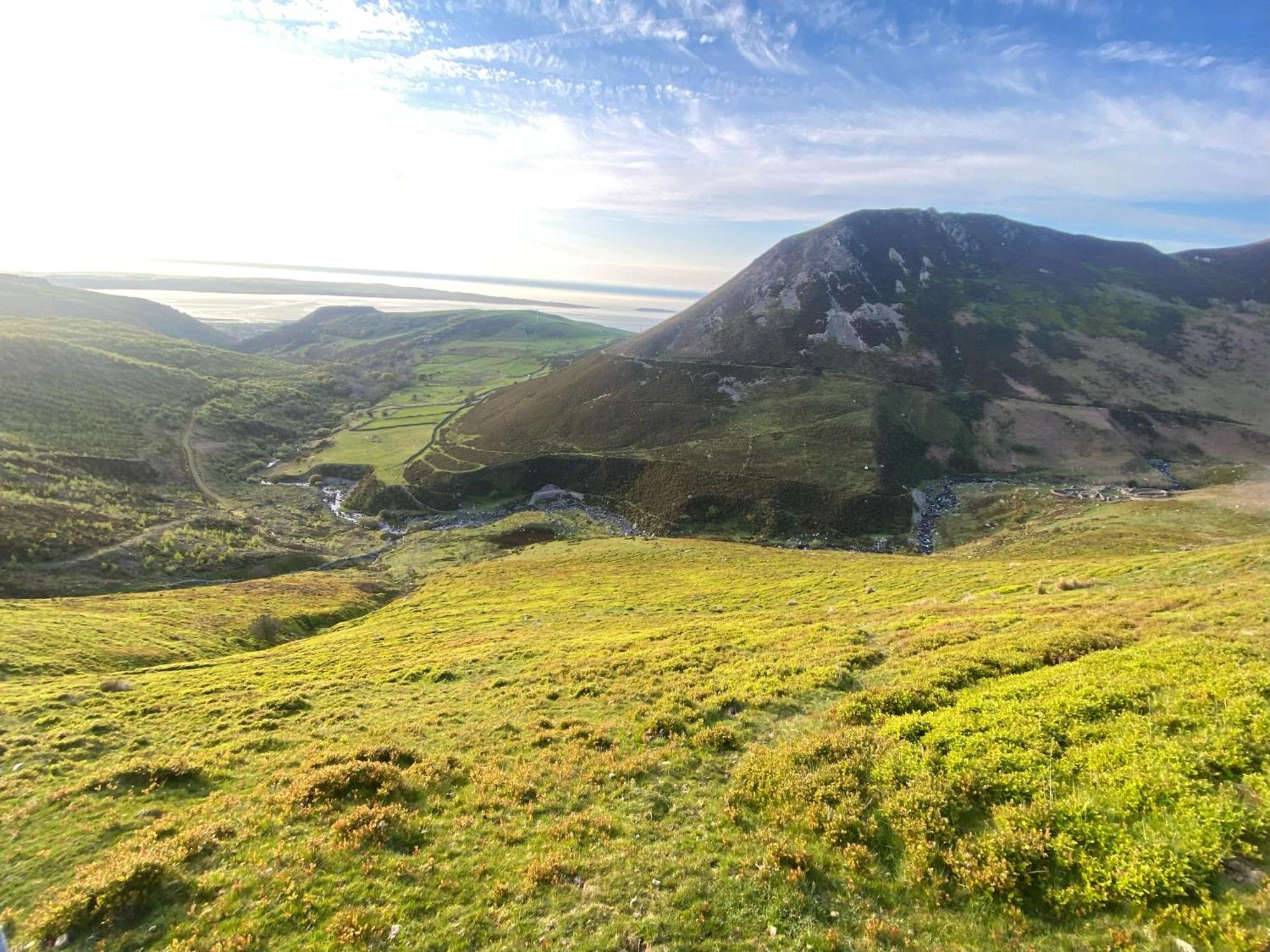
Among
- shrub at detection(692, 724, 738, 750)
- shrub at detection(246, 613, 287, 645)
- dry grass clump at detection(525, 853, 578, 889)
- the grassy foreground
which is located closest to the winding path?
shrub at detection(246, 613, 287, 645)

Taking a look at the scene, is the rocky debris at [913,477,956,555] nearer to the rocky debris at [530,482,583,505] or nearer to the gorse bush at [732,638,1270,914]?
the rocky debris at [530,482,583,505]

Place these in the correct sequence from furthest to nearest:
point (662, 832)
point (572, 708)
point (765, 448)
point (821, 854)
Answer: point (765, 448), point (572, 708), point (662, 832), point (821, 854)

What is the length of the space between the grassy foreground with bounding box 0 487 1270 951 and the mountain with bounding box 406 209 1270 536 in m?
64.5

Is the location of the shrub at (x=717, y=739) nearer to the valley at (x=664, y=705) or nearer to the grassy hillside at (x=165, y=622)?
the valley at (x=664, y=705)

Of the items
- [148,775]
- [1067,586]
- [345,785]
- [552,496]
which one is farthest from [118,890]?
[552,496]

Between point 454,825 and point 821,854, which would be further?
point 454,825

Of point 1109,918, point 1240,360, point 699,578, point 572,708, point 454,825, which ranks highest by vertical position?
point 1240,360

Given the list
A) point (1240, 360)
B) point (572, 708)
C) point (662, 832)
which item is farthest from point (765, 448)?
point (1240, 360)

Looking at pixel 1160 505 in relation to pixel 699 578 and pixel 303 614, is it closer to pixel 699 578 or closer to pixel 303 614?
pixel 699 578

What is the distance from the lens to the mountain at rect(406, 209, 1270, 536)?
95.2 meters

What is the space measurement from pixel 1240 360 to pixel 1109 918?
7494 inches

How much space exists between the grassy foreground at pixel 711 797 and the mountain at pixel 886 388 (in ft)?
212

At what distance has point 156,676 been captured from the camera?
3247 cm

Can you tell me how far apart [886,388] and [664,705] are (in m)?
116
